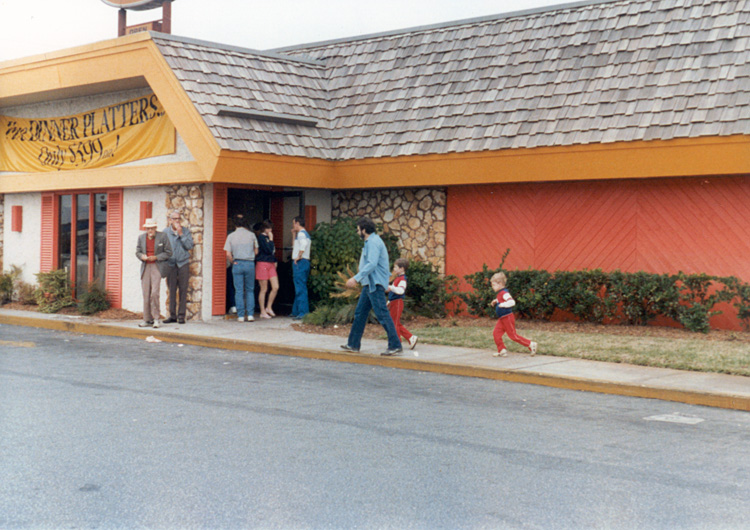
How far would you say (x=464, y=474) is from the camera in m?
5.98

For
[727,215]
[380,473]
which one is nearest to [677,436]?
[380,473]

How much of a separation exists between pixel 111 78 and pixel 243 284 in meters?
4.75

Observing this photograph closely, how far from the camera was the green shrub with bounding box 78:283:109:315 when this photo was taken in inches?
687

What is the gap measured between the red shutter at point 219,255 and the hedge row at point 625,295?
4.77m

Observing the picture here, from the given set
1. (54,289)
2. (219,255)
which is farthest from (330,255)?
(54,289)

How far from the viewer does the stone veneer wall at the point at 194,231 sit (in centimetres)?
1585

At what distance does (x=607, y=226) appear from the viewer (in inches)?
585

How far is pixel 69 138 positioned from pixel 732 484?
16.4 m

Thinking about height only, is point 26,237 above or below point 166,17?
below

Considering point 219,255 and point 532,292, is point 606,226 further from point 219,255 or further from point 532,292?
point 219,255

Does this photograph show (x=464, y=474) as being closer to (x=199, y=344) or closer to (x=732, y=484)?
(x=732, y=484)

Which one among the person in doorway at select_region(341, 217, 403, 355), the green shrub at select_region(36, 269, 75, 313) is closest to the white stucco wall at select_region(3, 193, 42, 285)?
the green shrub at select_region(36, 269, 75, 313)

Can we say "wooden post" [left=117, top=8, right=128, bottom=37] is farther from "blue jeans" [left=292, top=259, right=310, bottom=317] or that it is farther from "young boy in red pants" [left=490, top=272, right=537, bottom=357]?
"young boy in red pants" [left=490, top=272, right=537, bottom=357]

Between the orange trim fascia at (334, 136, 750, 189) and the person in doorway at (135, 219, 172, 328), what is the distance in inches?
152
